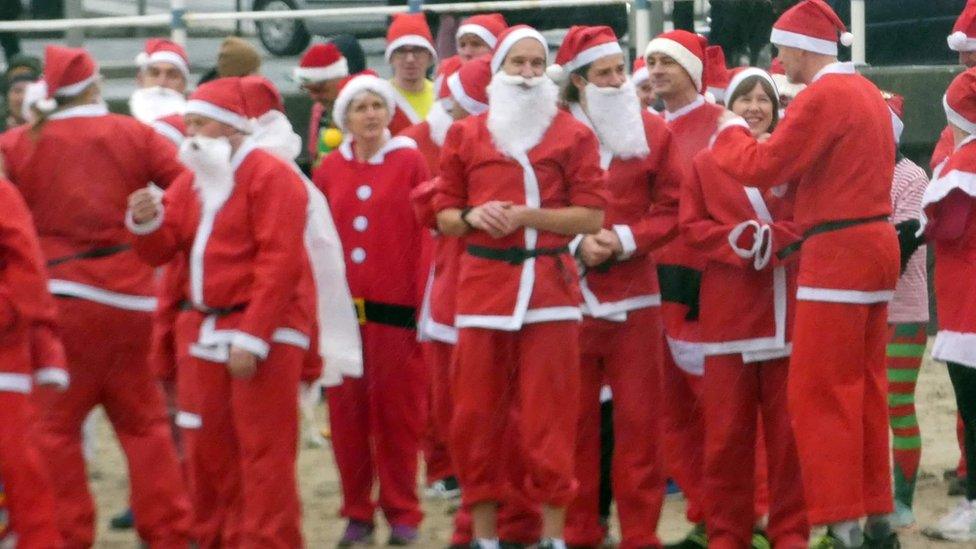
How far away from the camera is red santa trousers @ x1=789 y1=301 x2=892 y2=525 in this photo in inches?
283

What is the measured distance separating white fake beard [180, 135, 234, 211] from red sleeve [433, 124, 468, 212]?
2.45 feet

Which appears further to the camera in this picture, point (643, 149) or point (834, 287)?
point (643, 149)

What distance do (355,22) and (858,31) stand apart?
4456 millimetres

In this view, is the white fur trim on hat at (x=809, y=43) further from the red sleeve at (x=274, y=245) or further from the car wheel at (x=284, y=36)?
the car wheel at (x=284, y=36)

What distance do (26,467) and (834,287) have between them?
277 cm

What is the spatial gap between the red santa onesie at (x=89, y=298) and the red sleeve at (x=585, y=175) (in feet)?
5.29

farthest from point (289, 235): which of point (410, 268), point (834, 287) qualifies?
point (834, 287)

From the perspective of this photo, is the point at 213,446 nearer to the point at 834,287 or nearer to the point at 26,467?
the point at 26,467

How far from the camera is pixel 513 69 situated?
7.41 m

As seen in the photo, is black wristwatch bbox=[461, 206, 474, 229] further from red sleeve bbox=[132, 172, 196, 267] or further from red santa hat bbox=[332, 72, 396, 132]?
red santa hat bbox=[332, 72, 396, 132]

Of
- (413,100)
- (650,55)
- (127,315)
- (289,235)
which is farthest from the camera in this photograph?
(413,100)

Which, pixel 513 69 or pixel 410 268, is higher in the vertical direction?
pixel 513 69

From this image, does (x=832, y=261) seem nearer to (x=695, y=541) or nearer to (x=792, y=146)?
(x=792, y=146)

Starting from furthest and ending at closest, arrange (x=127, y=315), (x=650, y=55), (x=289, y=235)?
(x=650, y=55) → (x=127, y=315) → (x=289, y=235)
